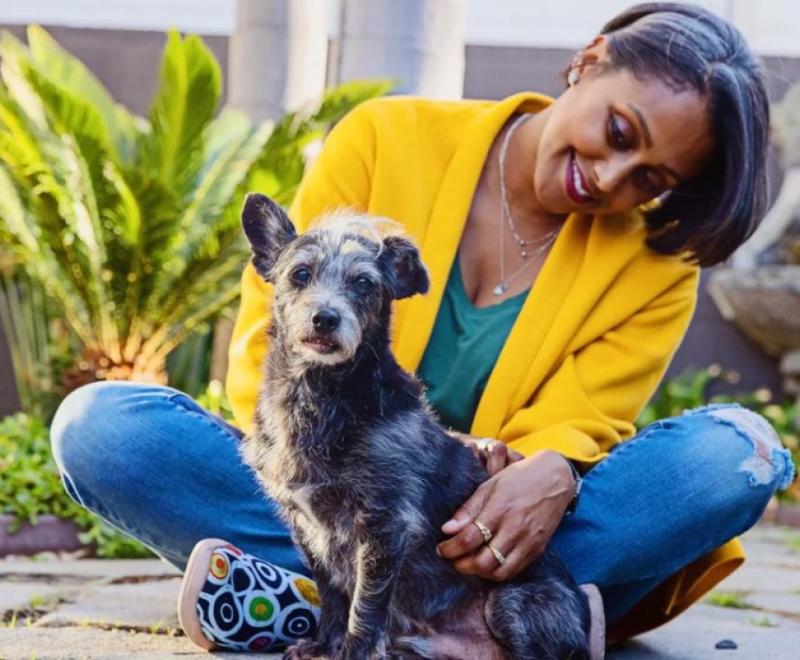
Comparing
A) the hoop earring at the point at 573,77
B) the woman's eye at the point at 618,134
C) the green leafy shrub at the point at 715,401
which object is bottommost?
the green leafy shrub at the point at 715,401

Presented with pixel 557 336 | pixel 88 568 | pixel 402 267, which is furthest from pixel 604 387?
pixel 88 568

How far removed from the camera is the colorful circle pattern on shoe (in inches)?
112

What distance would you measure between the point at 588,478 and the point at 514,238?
722 mm

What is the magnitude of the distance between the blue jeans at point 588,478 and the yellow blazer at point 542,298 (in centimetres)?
12

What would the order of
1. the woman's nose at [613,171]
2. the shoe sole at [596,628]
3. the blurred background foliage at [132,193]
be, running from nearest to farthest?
1. the shoe sole at [596,628]
2. the woman's nose at [613,171]
3. the blurred background foliage at [132,193]

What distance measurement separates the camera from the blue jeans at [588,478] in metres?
2.96

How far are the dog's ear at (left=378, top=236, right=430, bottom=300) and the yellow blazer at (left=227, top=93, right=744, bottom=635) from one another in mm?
622

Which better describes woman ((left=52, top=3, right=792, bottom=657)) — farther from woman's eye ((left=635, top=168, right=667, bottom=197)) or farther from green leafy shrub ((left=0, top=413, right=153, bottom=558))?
green leafy shrub ((left=0, top=413, right=153, bottom=558))

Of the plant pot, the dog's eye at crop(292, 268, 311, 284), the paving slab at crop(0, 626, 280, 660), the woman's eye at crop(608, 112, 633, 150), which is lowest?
the plant pot

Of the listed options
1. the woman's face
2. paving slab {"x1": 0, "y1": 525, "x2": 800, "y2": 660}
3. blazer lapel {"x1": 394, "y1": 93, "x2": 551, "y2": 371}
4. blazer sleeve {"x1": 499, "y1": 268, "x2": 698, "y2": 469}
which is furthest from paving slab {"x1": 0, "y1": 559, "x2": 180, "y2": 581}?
the woman's face

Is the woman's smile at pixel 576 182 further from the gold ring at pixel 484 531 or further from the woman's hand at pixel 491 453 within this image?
the gold ring at pixel 484 531

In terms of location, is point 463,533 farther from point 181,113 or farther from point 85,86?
point 85,86

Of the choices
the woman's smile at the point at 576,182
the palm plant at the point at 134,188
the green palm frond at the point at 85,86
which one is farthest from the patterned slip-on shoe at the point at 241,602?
the green palm frond at the point at 85,86

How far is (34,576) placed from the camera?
13.8 ft
